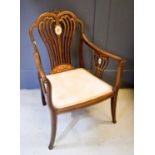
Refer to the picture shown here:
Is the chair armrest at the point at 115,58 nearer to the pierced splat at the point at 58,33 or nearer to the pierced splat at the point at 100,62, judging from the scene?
the pierced splat at the point at 100,62

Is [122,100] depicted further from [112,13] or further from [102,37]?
[112,13]

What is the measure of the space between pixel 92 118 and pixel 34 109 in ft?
1.75

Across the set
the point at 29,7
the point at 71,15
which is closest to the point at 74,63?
the point at 71,15

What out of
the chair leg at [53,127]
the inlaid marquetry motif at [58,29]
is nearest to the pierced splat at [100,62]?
the inlaid marquetry motif at [58,29]

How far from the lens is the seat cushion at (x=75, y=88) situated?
1464mm

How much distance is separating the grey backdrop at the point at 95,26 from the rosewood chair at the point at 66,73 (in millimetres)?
149

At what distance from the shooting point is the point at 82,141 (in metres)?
1.66

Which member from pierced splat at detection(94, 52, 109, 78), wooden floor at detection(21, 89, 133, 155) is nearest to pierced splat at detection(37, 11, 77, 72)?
pierced splat at detection(94, 52, 109, 78)

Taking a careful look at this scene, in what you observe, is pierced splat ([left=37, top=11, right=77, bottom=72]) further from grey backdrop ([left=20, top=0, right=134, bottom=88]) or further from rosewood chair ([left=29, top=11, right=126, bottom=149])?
grey backdrop ([left=20, top=0, right=134, bottom=88])

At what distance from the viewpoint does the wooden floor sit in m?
1.60

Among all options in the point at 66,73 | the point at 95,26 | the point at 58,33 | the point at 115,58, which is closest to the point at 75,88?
the point at 66,73

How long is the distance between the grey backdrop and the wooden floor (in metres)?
0.32

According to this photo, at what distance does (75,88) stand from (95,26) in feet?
2.26
